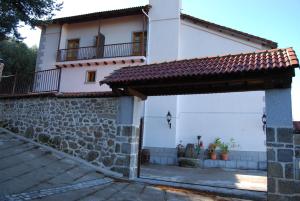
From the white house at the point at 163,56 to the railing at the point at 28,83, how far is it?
30 centimetres

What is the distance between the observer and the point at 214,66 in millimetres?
6355

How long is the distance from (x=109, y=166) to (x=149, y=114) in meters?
6.12

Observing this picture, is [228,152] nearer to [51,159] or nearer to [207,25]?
[207,25]

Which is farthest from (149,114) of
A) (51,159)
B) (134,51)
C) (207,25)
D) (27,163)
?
(27,163)

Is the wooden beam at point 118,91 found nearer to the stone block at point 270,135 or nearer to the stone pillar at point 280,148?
the stone pillar at point 280,148

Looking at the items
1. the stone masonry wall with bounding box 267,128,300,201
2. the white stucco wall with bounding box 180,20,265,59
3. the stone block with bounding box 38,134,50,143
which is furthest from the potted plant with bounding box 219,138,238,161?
the stone block with bounding box 38,134,50,143

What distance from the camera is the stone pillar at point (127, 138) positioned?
7.12 meters

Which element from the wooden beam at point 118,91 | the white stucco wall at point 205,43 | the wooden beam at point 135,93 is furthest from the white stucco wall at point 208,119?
the wooden beam at point 118,91

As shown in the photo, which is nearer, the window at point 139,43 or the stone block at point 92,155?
the stone block at point 92,155

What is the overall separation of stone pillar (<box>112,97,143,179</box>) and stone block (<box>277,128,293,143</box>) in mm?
3578

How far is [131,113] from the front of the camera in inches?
286

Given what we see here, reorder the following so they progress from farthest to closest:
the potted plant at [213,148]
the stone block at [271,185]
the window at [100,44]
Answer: the window at [100,44] < the potted plant at [213,148] < the stone block at [271,185]

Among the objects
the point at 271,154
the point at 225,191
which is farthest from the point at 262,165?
the point at 271,154

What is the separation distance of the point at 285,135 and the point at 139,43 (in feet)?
35.0
